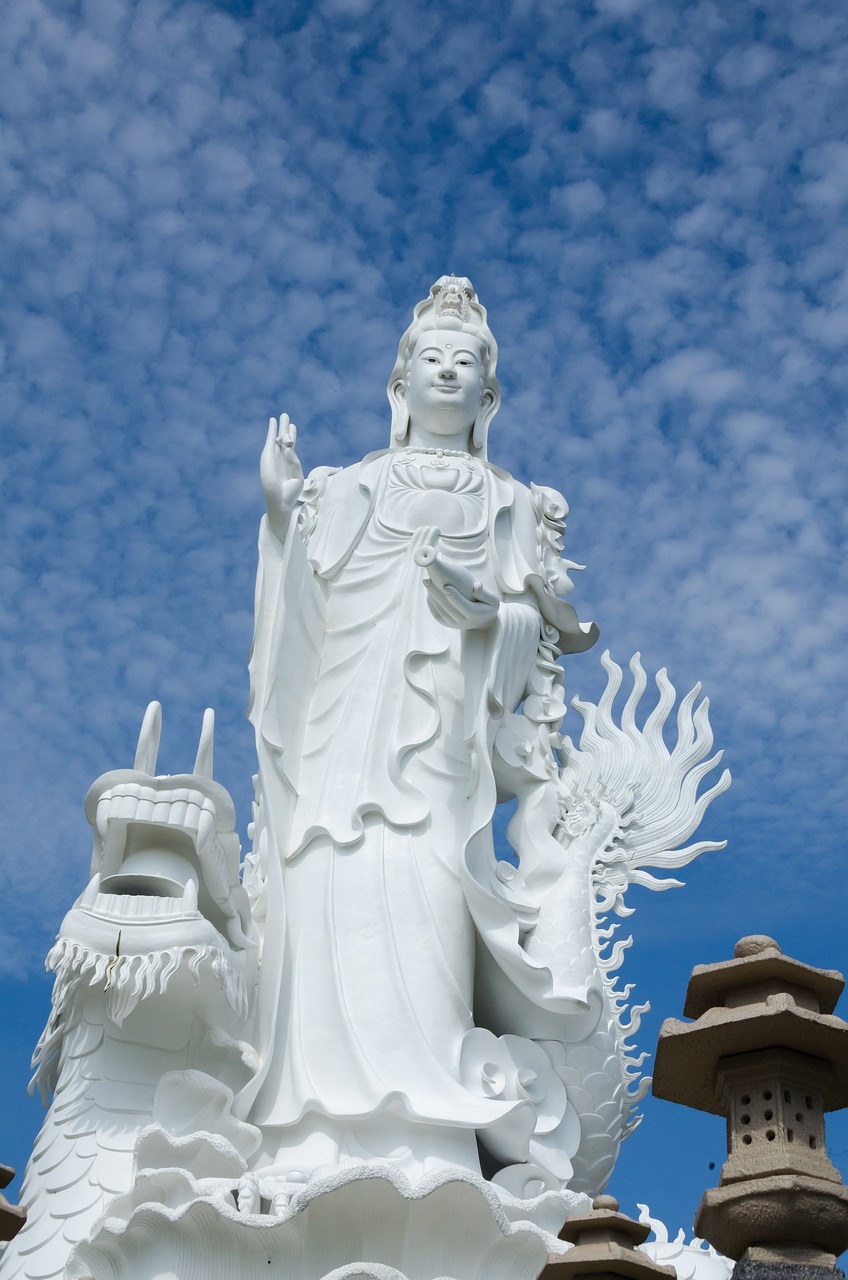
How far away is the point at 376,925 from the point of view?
20.5 feet

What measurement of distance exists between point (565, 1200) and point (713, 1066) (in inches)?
80.8

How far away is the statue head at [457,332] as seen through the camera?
26.7ft

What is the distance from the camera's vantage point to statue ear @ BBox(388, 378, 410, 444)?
814cm

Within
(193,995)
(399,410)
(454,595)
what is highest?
(399,410)

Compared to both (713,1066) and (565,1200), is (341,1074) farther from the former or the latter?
(713,1066)

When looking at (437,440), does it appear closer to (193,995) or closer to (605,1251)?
(193,995)

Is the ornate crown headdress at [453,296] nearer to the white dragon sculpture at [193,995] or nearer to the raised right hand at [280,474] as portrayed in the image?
the raised right hand at [280,474]

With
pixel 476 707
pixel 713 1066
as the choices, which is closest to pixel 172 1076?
pixel 476 707

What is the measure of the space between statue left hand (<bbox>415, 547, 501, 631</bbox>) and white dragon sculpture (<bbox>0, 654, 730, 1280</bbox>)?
643 millimetres

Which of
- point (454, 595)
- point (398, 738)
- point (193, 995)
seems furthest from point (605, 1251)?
point (454, 595)

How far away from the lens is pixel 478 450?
26.9 ft

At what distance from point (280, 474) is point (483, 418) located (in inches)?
59.1

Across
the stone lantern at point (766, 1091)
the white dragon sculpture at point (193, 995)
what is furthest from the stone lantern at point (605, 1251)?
the white dragon sculpture at point (193, 995)

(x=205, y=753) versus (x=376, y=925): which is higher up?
(x=205, y=753)
